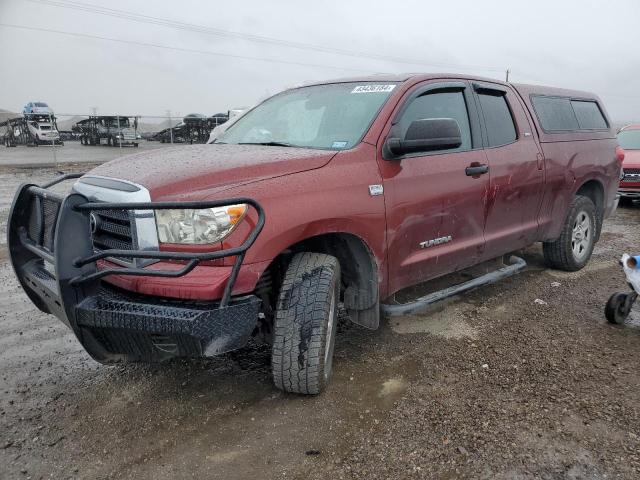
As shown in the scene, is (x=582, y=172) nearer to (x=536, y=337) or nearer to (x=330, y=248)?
(x=536, y=337)

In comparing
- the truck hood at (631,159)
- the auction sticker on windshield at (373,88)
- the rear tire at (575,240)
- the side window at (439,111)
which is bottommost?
the rear tire at (575,240)

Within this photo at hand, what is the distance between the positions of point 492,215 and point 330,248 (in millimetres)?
1552

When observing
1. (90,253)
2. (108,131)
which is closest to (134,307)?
(90,253)

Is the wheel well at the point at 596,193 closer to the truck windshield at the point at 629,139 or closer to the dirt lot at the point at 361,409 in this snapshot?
the dirt lot at the point at 361,409

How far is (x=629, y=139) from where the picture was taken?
440 inches

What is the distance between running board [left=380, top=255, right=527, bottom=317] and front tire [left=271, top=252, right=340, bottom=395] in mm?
731

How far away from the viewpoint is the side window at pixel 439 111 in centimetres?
350

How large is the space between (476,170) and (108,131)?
1095 inches

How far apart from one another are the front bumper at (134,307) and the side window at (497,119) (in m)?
2.47

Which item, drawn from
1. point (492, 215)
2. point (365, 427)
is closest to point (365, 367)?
point (365, 427)

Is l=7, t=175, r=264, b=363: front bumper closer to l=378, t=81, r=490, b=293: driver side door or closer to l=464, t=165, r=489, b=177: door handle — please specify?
l=378, t=81, r=490, b=293: driver side door

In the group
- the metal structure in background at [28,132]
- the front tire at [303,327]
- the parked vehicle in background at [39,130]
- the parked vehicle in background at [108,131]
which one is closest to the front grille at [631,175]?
the front tire at [303,327]

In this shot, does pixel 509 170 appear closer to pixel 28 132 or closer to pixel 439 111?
pixel 439 111

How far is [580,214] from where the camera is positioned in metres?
5.30
